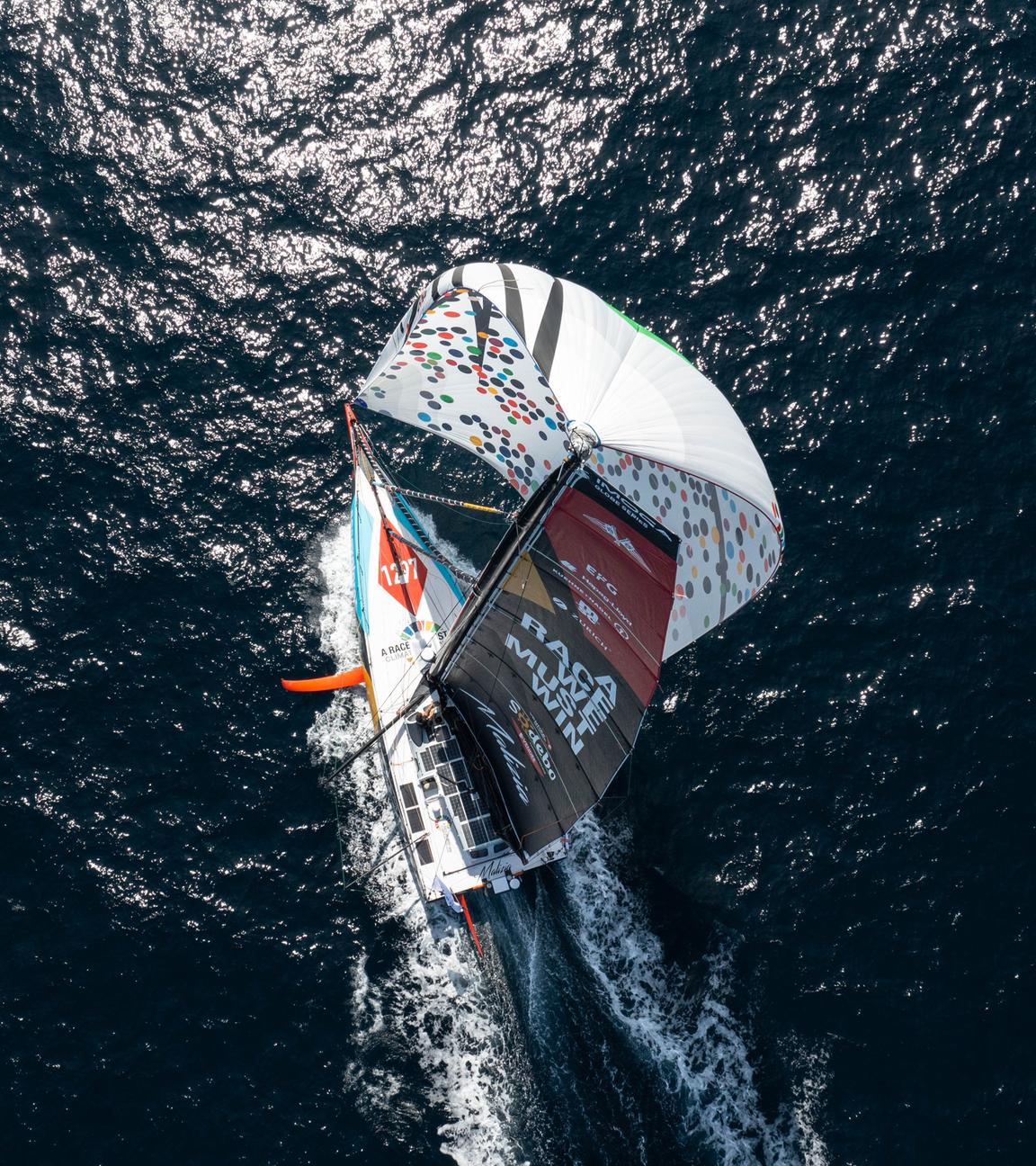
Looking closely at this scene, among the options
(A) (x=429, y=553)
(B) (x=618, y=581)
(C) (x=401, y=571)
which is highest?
(C) (x=401, y=571)

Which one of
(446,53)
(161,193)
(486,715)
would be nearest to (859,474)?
(486,715)

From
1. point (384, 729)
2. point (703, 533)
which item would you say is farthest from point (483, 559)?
Answer: point (703, 533)

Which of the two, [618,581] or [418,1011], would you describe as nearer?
[618,581]

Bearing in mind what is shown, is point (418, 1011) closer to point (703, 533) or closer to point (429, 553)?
point (429, 553)

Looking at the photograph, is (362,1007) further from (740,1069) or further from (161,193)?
(161,193)

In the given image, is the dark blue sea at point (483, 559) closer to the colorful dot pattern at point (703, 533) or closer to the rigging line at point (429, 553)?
the rigging line at point (429, 553)

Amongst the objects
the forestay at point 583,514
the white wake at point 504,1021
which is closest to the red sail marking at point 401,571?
the forestay at point 583,514
